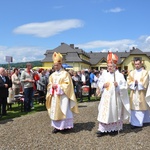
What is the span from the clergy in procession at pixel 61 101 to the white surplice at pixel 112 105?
917 millimetres

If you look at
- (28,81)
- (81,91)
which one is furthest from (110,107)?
(81,91)

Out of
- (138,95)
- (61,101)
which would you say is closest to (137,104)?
(138,95)

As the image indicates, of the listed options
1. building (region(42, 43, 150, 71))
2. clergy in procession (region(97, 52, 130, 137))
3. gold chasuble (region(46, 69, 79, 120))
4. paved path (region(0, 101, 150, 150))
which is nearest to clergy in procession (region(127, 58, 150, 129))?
paved path (region(0, 101, 150, 150))

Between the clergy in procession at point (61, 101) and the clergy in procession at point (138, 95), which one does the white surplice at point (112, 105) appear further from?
the clergy in procession at point (61, 101)

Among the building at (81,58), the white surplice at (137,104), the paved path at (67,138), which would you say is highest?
the building at (81,58)

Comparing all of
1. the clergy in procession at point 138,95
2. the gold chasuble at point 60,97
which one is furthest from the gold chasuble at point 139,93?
the gold chasuble at point 60,97

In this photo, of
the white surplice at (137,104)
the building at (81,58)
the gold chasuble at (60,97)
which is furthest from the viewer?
the building at (81,58)

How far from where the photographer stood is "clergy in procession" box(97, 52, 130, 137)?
23.9 feet

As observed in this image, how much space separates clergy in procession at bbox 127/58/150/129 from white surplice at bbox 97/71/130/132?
2.38 ft

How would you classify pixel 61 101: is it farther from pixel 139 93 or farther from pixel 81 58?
pixel 81 58

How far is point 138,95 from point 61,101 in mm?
2348

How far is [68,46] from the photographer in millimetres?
68625

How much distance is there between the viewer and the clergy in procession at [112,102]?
7.28 metres

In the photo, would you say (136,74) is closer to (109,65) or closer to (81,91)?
(109,65)
